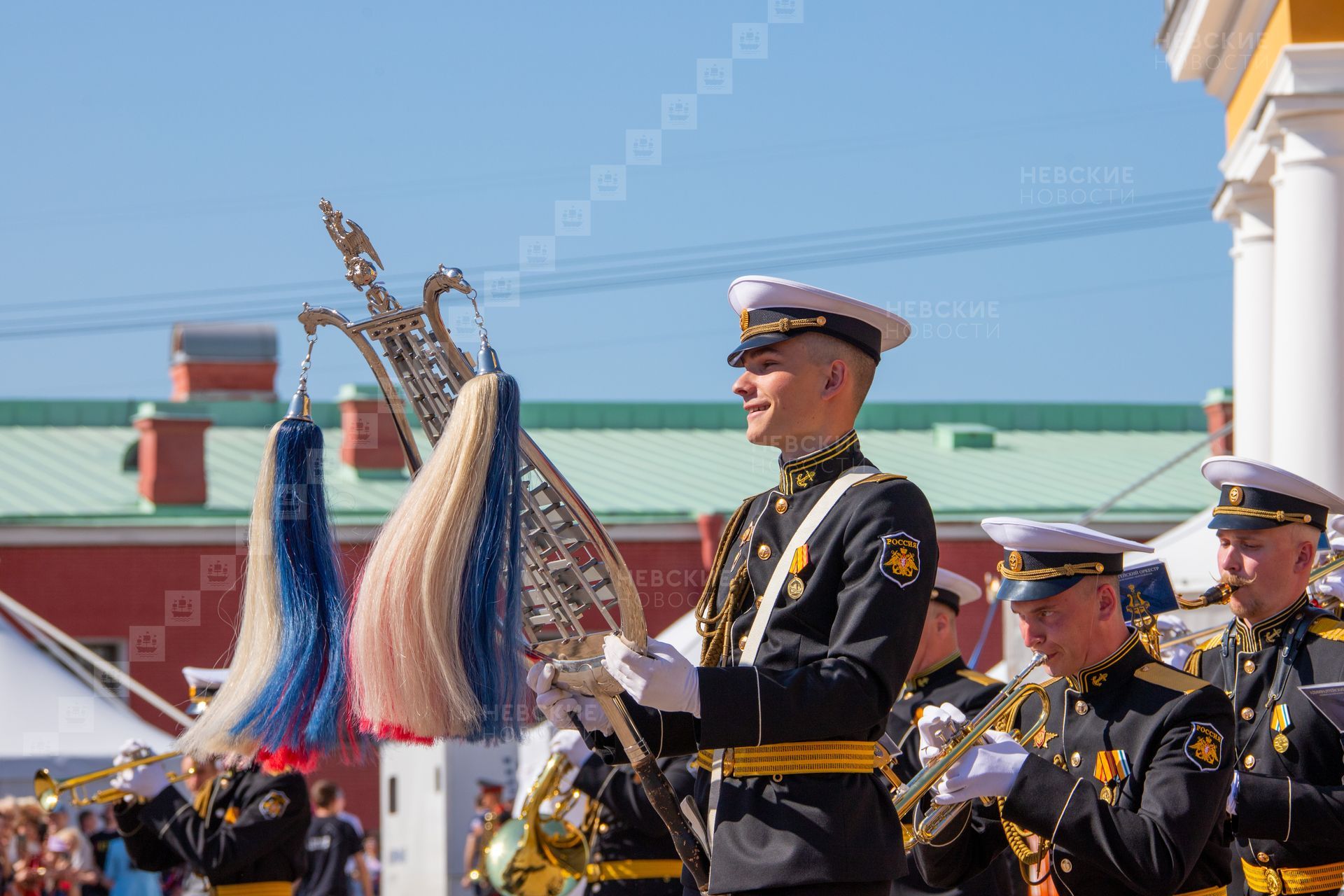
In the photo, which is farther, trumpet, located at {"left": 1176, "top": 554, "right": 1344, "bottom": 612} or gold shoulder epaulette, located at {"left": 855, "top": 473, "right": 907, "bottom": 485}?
trumpet, located at {"left": 1176, "top": 554, "right": 1344, "bottom": 612}

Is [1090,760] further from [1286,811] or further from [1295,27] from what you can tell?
[1295,27]

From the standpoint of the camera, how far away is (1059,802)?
4.32 meters

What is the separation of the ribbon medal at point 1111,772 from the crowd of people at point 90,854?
8.01 meters

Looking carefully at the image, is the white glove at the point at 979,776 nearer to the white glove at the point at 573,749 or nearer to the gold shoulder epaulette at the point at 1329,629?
the gold shoulder epaulette at the point at 1329,629

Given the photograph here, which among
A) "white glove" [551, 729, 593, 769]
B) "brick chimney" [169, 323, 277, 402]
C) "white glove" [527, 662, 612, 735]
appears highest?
"brick chimney" [169, 323, 277, 402]

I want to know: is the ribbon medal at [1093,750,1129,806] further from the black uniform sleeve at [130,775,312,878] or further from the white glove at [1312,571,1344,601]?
the black uniform sleeve at [130,775,312,878]

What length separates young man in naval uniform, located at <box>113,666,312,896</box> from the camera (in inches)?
318

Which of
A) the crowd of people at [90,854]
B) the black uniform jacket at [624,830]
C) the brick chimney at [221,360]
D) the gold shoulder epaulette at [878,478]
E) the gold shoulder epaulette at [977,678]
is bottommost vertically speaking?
the crowd of people at [90,854]

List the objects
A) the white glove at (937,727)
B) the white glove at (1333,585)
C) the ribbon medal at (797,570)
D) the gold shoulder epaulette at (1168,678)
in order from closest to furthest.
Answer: the ribbon medal at (797,570), the white glove at (937,727), the gold shoulder epaulette at (1168,678), the white glove at (1333,585)

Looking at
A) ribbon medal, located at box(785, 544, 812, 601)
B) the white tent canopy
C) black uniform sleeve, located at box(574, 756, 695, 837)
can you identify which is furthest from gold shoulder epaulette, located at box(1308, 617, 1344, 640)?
the white tent canopy

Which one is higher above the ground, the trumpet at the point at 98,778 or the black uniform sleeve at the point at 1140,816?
the black uniform sleeve at the point at 1140,816

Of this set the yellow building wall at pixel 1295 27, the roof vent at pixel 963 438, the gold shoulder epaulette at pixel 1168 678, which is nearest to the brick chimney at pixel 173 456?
the roof vent at pixel 963 438

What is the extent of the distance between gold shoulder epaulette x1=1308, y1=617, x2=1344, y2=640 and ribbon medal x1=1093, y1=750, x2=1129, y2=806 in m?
1.14

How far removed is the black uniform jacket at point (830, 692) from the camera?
3.62 m
